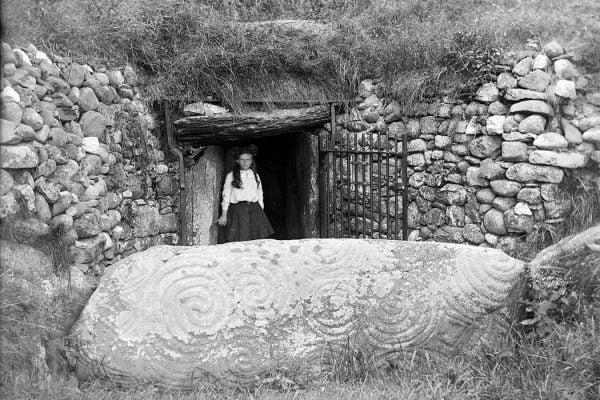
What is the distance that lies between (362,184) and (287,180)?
252cm

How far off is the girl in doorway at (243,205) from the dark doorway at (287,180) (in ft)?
2.57

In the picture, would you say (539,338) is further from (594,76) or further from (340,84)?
(340,84)

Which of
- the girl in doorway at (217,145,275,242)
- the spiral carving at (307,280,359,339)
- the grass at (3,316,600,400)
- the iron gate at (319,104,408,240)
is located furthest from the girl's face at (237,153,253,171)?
the grass at (3,316,600,400)

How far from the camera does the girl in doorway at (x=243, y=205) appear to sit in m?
7.29

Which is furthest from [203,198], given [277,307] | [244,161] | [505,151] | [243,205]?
[277,307]

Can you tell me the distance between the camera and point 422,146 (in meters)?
7.03

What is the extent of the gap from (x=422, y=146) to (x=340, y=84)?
1176 mm

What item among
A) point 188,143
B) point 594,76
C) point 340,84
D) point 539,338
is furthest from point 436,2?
point 539,338

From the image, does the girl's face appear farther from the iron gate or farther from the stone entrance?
the iron gate

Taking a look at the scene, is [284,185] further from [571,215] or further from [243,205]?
[571,215]

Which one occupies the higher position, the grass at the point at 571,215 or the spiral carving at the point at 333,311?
the grass at the point at 571,215

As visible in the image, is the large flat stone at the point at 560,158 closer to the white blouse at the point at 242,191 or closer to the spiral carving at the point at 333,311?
the spiral carving at the point at 333,311

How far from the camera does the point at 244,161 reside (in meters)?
7.29

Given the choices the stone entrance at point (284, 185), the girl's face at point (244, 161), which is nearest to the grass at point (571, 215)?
the stone entrance at point (284, 185)
